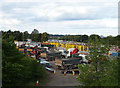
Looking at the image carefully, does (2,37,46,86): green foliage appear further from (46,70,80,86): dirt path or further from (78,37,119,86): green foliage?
(46,70,80,86): dirt path

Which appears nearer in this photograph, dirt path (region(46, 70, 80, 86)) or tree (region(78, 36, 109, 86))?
tree (region(78, 36, 109, 86))

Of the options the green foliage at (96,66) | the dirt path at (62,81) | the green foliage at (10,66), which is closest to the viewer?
the green foliage at (96,66)

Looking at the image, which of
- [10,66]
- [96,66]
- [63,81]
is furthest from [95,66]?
[63,81]

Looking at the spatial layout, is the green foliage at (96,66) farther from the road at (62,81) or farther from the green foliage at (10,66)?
the road at (62,81)

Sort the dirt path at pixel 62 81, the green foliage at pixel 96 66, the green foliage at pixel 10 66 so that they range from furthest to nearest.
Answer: the dirt path at pixel 62 81, the green foliage at pixel 10 66, the green foliage at pixel 96 66

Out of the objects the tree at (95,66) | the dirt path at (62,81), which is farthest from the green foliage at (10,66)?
the dirt path at (62,81)

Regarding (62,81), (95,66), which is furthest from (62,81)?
(95,66)

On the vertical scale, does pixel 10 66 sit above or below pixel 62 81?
above

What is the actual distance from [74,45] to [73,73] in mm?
25755

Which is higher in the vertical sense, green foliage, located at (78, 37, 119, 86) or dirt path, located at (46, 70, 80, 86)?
green foliage, located at (78, 37, 119, 86)

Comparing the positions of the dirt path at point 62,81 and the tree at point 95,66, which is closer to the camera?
the tree at point 95,66

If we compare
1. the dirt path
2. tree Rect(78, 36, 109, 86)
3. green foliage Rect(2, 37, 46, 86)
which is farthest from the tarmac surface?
tree Rect(78, 36, 109, 86)

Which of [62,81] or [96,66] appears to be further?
[62,81]

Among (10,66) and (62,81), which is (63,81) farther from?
(10,66)
